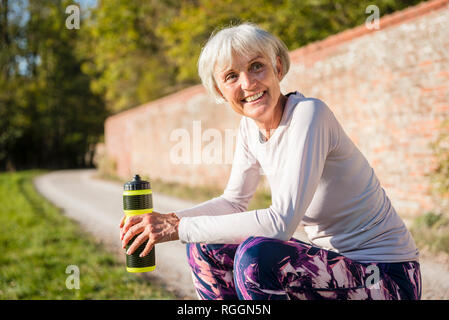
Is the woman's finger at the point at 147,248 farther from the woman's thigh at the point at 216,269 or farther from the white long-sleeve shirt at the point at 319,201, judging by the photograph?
the woman's thigh at the point at 216,269

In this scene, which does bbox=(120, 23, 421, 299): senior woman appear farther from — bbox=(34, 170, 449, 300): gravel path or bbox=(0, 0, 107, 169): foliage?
bbox=(0, 0, 107, 169): foliage

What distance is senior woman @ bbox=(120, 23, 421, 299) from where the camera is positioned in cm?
161

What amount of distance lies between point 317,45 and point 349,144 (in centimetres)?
537

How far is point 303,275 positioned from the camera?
5.34ft

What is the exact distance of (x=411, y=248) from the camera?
175 cm

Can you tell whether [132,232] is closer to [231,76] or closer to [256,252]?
[256,252]

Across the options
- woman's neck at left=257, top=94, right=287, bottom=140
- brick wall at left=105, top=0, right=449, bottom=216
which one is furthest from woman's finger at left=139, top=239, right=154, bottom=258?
brick wall at left=105, top=0, right=449, bottom=216

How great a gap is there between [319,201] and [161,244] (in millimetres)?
3695

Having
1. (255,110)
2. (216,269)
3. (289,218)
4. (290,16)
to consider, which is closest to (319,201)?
(289,218)

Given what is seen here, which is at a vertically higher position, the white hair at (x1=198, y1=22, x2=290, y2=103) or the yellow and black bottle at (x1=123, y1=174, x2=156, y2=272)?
the white hair at (x1=198, y1=22, x2=290, y2=103)

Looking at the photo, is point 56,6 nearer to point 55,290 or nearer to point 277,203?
point 55,290

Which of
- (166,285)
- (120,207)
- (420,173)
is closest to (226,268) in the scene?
(166,285)

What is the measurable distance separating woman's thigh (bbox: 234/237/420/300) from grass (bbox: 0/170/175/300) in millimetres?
1720

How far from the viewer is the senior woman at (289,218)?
1.61m
